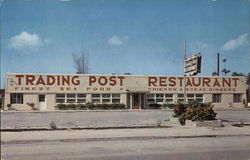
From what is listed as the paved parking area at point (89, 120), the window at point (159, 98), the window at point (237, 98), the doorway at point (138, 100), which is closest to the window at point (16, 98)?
Answer: the paved parking area at point (89, 120)

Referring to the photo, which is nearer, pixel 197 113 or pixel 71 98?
pixel 197 113

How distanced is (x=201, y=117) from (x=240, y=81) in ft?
77.4

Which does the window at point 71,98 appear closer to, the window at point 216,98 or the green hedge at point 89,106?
the green hedge at point 89,106

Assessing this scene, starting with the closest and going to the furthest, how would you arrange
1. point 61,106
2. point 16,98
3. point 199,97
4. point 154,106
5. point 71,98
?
point 16,98, point 61,106, point 71,98, point 154,106, point 199,97

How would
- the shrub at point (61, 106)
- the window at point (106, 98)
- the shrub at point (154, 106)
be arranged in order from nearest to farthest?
the shrub at point (61, 106)
the window at point (106, 98)
the shrub at point (154, 106)

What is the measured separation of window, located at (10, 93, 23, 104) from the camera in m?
31.1

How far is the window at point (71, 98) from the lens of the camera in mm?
32188

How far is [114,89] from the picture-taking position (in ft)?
109

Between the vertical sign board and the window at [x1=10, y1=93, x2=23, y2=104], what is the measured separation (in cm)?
1915

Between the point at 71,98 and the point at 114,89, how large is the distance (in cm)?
476

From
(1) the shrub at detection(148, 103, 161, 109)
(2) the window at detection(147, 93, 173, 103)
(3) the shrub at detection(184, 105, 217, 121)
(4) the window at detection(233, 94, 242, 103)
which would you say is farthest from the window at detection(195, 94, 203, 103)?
(3) the shrub at detection(184, 105, 217, 121)

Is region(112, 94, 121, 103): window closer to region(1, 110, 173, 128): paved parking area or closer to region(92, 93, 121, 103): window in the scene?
region(92, 93, 121, 103): window

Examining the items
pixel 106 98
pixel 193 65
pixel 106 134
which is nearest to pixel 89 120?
pixel 106 134

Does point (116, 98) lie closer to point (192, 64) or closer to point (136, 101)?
point (136, 101)
